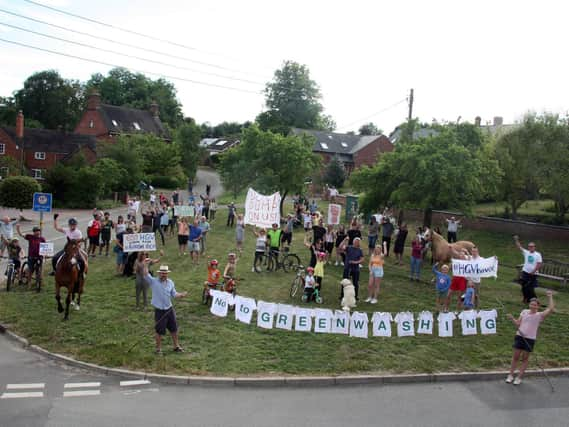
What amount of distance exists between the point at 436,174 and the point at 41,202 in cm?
1702

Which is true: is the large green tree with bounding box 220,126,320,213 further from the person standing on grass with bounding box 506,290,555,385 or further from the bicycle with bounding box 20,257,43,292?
the person standing on grass with bounding box 506,290,555,385

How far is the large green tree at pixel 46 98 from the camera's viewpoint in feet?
317

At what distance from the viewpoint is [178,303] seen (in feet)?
51.9

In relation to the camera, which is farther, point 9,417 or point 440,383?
point 440,383

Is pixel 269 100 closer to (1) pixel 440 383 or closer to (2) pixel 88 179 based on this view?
(2) pixel 88 179

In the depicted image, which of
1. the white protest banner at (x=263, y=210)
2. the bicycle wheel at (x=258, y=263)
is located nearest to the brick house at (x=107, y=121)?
the white protest banner at (x=263, y=210)

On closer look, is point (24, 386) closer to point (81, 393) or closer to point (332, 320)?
point (81, 393)

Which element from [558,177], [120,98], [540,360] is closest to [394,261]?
[540,360]

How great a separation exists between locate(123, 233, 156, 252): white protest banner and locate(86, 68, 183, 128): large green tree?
89.2 metres

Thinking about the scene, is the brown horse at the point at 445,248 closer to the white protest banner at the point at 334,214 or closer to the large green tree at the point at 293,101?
the white protest banner at the point at 334,214

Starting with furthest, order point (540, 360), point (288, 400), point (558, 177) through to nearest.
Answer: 1. point (558, 177)
2. point (540, 360)
3. point (288, 400)

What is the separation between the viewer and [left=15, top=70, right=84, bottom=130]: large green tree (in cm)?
9669

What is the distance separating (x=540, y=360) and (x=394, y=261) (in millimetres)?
11304

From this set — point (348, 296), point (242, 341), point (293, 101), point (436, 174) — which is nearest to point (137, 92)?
point (293, 101)
